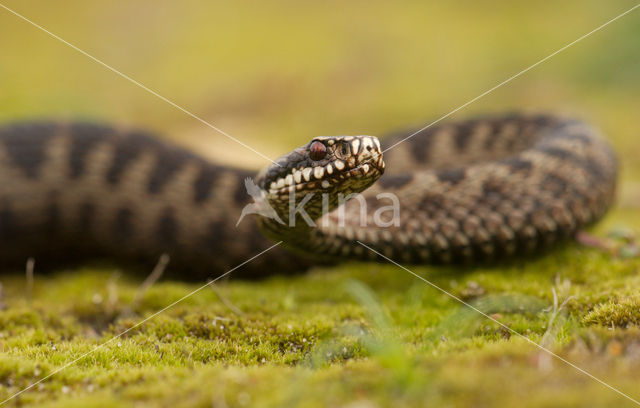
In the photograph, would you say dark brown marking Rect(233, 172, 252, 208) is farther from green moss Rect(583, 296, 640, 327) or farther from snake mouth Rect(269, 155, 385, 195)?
green moss Rect(583, 296, 640, 327)

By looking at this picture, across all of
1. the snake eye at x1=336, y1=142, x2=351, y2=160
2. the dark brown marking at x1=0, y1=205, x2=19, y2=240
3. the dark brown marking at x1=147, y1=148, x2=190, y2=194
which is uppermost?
the snake eye at x1=336, y1=142, x2=351, y2=160

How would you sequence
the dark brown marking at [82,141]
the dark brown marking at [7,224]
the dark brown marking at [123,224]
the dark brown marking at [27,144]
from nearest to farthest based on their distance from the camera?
the dark brown marking at [7,224] < the dark brown marking at [123,224] < the dark brown marking at [27,144] < the dark brown marking at [82,141]

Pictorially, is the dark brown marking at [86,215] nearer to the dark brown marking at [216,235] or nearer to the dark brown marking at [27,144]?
the dark brown marking at [27,144]

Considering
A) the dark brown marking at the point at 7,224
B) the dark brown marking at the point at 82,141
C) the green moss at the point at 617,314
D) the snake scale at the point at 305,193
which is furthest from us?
the dark brown marking at the point at 82,141

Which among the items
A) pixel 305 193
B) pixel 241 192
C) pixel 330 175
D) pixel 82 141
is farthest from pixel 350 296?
pixel 82 141

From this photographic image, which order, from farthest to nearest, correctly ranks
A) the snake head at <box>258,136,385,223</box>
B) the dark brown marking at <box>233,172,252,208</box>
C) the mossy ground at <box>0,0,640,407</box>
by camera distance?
the dark brown marking at <box>233,172,252,208</box>, the snake head at <box>258,136,385,223</box>, the mossy ground at <box>0,0,640,407</box>

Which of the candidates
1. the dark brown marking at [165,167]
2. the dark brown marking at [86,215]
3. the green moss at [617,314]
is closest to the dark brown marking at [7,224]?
the dark brown marking at [86,215]

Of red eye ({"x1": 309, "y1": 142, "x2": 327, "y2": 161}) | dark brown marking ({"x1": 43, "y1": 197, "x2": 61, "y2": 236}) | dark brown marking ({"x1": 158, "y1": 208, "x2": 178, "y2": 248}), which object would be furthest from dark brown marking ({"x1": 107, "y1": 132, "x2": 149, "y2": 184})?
red eye ({"x1": 309, "y1": 142, "x2": 327, "y2": 161})

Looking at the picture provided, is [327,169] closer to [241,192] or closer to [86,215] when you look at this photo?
[241,192]

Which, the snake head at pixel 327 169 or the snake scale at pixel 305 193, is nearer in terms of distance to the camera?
the snake head at pixel 327 169
